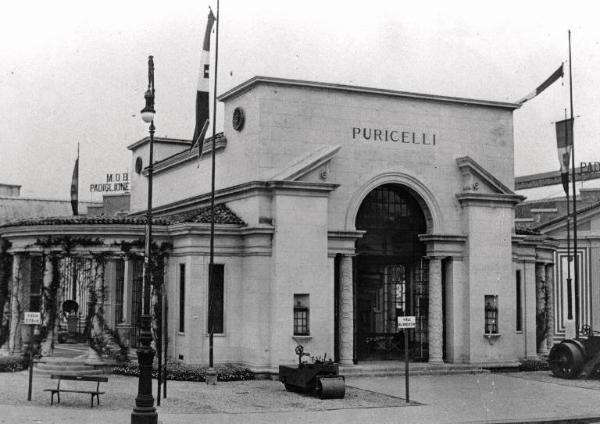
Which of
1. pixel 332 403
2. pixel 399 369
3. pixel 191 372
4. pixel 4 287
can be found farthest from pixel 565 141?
pixel 4 287

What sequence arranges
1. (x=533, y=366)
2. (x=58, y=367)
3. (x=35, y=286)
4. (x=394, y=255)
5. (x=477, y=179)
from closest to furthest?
(x=58, y=367) < (x=477, y=179) < (x=394, y=255) < (x=533, y=366) < (x=35, y=286)

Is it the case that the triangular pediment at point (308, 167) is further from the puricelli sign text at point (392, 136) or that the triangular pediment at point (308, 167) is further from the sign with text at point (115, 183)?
the sign with text at point (115, 183)

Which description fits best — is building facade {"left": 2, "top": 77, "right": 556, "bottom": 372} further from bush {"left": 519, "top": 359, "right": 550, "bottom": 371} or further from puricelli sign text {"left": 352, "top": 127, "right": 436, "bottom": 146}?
bush {"left": 519, "top": 359, "right": 550, "bottom": 371}

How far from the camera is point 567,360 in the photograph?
1152 inches

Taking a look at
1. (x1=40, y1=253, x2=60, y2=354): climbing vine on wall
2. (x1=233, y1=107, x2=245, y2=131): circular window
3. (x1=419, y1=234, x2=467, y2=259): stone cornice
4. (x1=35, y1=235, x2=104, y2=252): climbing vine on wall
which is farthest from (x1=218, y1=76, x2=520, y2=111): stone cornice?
(x1=40, y1=253, x2=60, y2=354): climbing vine on wall

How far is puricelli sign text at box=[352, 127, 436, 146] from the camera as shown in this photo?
100 ft

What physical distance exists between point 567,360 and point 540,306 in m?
7.44

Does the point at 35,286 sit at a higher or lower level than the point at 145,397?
higher

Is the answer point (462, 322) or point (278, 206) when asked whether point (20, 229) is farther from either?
point (462, 322)

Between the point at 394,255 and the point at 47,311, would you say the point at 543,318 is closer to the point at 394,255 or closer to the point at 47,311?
the point at 394,255

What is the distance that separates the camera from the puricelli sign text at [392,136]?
30500mm

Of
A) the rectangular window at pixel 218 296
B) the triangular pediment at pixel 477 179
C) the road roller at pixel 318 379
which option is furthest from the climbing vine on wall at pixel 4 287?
the triangular pediment at pixel 477 179

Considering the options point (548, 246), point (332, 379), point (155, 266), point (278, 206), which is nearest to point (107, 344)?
point (155, 266)

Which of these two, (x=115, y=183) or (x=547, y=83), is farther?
(x=115, y=183)
